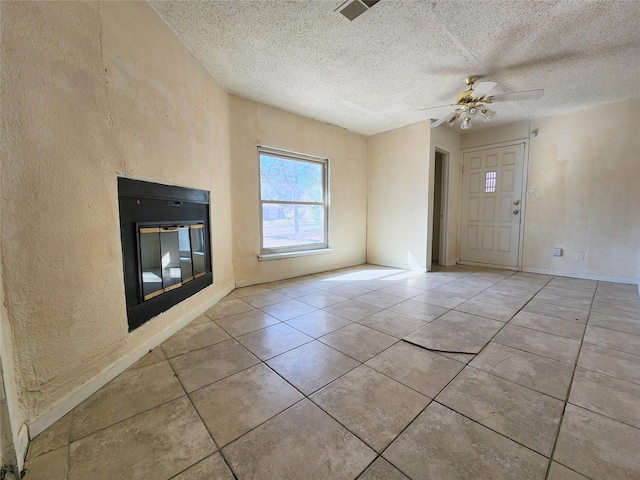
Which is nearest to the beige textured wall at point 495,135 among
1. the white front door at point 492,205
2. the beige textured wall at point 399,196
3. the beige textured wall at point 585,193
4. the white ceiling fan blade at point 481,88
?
the beige textured wall at point 585,193

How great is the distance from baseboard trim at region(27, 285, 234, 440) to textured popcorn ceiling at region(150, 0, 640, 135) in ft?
8.18

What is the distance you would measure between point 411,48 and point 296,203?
2.42 meters

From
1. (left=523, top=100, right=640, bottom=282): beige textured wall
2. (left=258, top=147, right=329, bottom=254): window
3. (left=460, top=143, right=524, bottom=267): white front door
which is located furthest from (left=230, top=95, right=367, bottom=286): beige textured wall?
(left=523, top=100, right=640, bottom=282): beige textured wall

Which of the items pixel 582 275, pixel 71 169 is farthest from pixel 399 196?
pixel 71 169

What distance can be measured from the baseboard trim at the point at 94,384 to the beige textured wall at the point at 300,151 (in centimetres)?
148

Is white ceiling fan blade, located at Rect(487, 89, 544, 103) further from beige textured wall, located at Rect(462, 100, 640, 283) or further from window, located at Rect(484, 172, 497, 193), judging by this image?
window, located at Rect(484, 172, 497, 193)

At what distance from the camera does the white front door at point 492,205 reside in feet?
14.5

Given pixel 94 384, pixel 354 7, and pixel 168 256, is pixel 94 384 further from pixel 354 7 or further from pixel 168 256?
pixel 354 7

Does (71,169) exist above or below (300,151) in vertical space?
below

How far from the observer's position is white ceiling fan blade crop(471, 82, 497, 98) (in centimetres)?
279

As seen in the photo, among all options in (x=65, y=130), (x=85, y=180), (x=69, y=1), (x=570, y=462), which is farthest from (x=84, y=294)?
(x=570, y=462)

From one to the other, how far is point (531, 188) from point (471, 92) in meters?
2.41

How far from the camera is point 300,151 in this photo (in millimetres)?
4008

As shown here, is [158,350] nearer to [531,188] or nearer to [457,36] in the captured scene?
[457,36]
